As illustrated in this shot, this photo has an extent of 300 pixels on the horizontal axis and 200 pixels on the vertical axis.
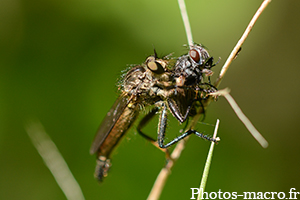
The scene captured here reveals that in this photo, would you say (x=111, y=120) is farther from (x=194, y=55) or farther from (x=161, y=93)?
(x=194, y=55)

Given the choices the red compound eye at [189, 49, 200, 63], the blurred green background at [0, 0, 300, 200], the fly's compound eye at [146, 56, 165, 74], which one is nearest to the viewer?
the red compound eye at [189, 49, 200, 63]

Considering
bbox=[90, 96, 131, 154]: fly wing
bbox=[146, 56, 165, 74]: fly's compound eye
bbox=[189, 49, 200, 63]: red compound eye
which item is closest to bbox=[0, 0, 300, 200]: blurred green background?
bbox=[90, 96, 131, 154]: fly wing

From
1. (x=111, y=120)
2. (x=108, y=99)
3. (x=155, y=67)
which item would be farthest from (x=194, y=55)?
(x=108, y=99)

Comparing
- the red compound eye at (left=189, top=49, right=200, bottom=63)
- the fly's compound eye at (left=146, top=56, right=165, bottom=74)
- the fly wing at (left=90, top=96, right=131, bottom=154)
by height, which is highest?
the red compound eye at (left=189, top=49, right=200, bottom=63)

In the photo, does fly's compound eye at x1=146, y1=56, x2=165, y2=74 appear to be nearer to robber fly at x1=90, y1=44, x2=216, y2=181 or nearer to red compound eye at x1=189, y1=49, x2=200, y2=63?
robber fly at x1=90, y1=44, x2=216, y2=181

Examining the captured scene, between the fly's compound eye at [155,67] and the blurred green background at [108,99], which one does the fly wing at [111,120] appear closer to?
the fly's compound eye at [155,67]

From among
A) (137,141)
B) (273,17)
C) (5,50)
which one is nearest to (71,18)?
(5,50)
